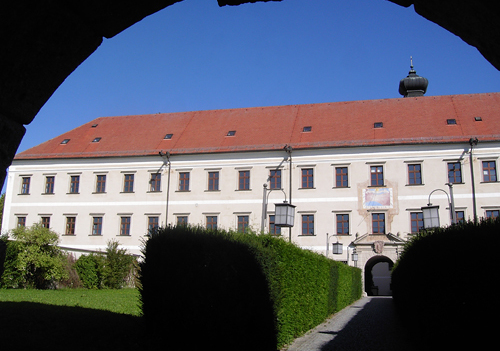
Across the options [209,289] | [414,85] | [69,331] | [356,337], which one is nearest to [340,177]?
[414,85]

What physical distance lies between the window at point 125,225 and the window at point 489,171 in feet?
78.7

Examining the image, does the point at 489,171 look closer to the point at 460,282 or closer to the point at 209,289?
the point at 460,282

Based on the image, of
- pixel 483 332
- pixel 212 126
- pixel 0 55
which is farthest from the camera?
pixel 212 126

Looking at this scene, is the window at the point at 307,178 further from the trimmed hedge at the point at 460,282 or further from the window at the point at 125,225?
the trimmed hedge at the point at 460,282

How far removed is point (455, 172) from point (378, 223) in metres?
5.81

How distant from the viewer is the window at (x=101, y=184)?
1414 inches

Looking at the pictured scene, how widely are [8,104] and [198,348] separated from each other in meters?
5.08

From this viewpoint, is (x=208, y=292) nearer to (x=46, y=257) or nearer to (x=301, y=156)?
(x=46, y=257)

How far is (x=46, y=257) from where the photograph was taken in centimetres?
2470

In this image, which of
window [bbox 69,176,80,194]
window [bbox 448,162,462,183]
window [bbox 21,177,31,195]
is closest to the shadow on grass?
window [bbox 448,162,462,183]

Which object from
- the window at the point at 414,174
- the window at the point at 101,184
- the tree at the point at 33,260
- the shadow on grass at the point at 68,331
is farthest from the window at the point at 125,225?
the shadow on grass at the point at 68,331

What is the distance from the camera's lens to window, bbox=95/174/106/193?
3591cm

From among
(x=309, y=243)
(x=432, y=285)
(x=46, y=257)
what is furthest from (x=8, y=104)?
(x=309, y=243)

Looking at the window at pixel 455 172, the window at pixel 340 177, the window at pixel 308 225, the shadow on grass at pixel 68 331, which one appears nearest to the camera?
the shadow on grass at pixel 68 331
